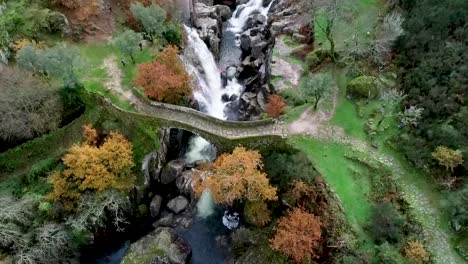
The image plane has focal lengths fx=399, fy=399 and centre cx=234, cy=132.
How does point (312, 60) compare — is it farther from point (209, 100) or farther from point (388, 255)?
point (388, 255)

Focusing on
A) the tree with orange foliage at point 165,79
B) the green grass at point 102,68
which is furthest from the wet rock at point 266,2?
the tree with orange foliage at point 165,79

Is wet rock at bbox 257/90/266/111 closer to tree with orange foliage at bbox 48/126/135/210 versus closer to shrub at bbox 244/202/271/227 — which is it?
shrub at bbox 244/202/271/227

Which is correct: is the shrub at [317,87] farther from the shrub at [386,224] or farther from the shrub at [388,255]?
the shrub at [388,255]

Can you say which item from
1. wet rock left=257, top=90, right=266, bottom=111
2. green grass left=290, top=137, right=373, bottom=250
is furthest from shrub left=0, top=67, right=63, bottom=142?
green grass left=290, top=137, right=373, bottom=250

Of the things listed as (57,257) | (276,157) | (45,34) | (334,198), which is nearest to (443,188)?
(334,198)

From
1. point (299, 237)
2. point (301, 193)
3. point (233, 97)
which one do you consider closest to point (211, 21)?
point (233, 97)

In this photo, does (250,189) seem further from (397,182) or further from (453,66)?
(453,66)
